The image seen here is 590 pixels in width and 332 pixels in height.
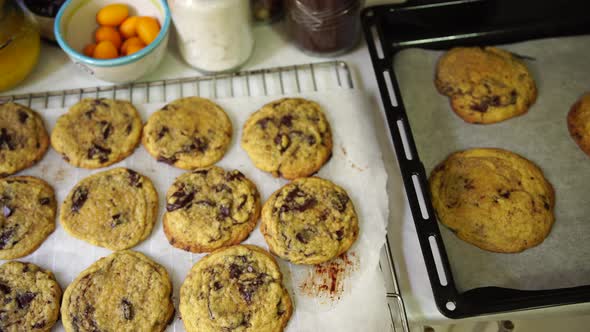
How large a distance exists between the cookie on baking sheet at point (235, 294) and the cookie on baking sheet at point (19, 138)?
57cm

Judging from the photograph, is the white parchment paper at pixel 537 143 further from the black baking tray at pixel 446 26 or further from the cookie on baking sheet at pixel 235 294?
the cookie on baking sheet at pixel 235 294

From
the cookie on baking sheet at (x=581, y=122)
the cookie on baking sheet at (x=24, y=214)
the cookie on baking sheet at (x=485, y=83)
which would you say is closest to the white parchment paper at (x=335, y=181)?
the cookie on baking sheet at (x=24, y=214)

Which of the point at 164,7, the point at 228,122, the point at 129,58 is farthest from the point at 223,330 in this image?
the point at 164,7

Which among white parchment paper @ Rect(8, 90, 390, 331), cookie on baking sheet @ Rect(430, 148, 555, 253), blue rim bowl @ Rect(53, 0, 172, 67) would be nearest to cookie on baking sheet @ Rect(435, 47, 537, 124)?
cookie on baking sheet @ Rect(430, 148, 555, 253)

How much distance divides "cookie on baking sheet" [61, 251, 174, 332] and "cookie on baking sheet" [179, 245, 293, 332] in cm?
6

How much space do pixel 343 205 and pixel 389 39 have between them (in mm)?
625

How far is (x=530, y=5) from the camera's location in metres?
1.52

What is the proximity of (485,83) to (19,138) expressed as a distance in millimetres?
1354

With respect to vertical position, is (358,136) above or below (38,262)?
above

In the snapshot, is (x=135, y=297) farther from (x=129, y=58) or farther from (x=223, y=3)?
(x=223, y=3)

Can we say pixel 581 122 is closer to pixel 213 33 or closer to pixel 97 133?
pixel 213 33

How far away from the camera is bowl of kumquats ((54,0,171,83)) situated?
1333 mm

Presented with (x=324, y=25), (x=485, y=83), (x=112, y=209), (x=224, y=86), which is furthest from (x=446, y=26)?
(x=112, y=209)

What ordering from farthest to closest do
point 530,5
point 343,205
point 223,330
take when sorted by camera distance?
1. point 530,5
2. point 343,205
3. point 223,330
